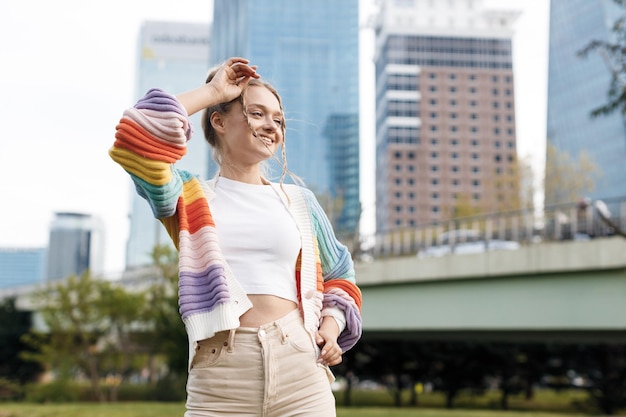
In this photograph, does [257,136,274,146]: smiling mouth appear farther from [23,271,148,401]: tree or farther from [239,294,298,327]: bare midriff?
[23,271,148,401]: tree

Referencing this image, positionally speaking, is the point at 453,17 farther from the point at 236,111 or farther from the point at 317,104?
the point at 236,111

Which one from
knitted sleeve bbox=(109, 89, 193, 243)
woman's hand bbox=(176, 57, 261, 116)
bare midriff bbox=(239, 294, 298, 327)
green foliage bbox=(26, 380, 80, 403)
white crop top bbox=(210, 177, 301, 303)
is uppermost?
woman's hand bbox=(176, 57, 261, 116)

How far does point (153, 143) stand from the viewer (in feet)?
7.60

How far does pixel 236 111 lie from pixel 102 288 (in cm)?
2969

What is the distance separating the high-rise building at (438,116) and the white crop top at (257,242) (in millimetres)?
113207

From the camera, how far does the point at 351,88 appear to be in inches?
4587

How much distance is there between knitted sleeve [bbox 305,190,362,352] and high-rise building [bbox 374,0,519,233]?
371 ft

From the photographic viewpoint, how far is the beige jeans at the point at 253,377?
2.43 m

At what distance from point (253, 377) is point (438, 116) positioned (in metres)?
125

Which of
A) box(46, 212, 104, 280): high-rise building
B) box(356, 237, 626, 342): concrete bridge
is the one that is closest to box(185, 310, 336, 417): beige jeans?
box(356, 237, 626, 342): concrete bridge

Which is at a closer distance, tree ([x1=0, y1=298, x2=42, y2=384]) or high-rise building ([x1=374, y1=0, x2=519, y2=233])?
tree ([x1=0, y1=298, x2=42, y2=384])

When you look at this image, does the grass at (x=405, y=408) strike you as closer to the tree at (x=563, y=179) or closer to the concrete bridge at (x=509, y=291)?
the concrete bridge at (x=509, y=291)

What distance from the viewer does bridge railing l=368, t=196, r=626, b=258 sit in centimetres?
1614

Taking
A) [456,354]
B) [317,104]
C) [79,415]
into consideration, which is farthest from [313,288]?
[317,104]
